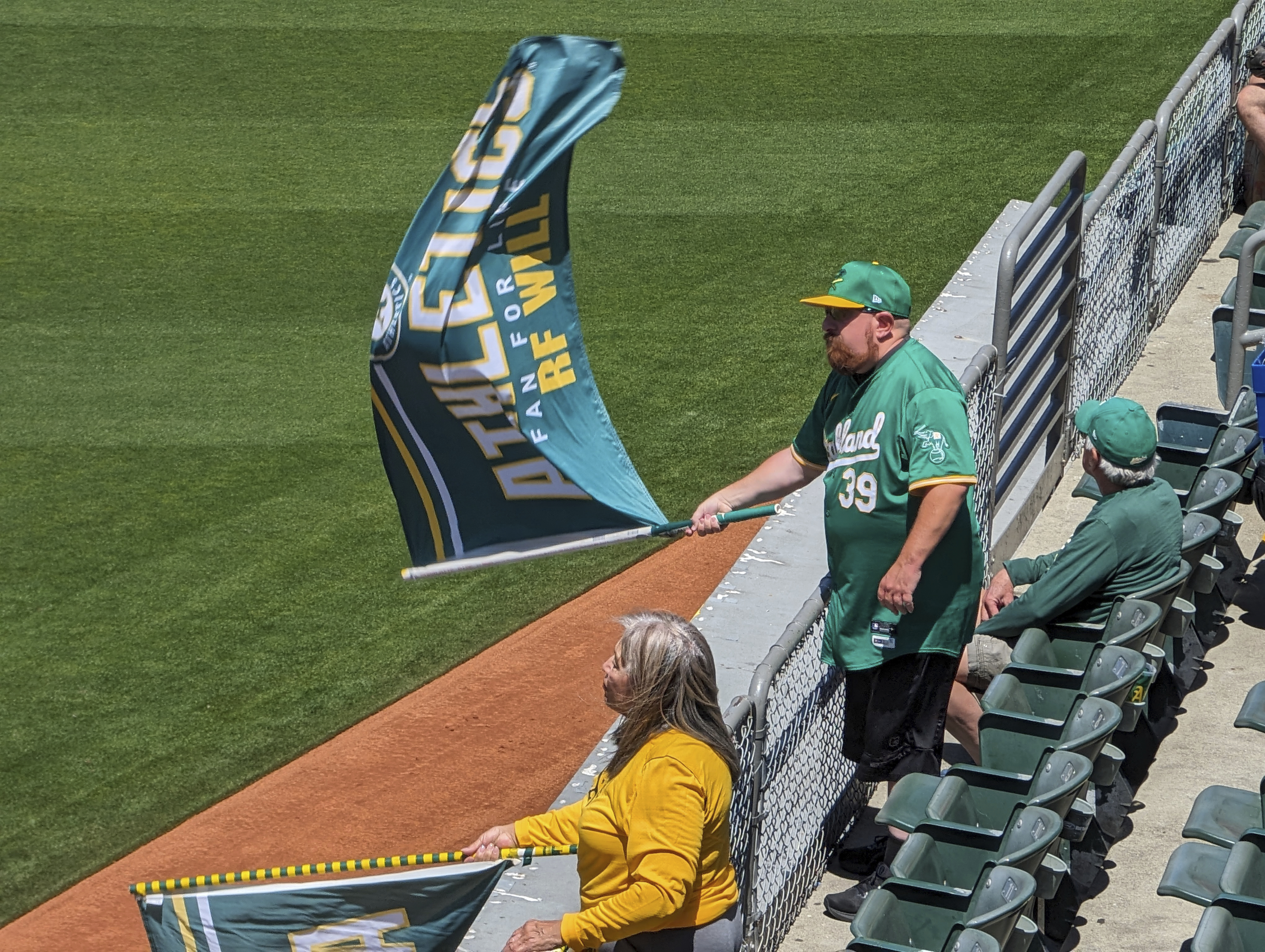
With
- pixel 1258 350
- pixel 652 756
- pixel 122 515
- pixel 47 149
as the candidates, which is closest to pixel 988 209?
pixel 1258 350

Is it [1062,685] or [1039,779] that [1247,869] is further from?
[1062,685]

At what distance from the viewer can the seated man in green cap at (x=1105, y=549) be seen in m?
4.38

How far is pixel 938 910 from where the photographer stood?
366 cm

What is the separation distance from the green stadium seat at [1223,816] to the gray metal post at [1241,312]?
97.9 inches

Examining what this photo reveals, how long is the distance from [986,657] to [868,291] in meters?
1.35

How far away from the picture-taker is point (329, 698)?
6.49m

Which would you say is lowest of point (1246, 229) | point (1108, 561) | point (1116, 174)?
point (1108, 561)

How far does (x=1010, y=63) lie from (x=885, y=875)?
10.1 metres

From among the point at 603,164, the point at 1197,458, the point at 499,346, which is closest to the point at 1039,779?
the point at 499,346

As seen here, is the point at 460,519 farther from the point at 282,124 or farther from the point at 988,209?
the point at 282,124

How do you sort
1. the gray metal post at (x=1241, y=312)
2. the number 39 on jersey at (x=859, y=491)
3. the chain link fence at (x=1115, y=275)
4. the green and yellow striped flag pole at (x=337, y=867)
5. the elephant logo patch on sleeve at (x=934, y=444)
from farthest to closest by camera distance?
the chain link fence at (x=1115, y=275)
the gray metal post at (x=1241, y=312)
the number 39 on jersey at (x=859, y=491)
the elephant logo patch on sleeve at (x=934, y=444)
the green and yellow striped flag pole at (x=337, y=867)

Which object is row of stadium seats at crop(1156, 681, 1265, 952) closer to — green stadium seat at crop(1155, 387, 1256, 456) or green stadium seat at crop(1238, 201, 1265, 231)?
green stadium seat at crop(1155, 387, 1256, 456)

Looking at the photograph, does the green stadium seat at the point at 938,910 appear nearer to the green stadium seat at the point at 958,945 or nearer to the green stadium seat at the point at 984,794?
the green stadium seat at the point at 958,945

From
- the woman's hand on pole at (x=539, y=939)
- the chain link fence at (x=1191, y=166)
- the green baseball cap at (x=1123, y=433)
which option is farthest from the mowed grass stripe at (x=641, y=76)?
the woman's hand on pole at (x=539, y=939)
